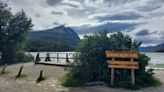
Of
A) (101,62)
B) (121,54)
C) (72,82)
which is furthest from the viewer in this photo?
(101,62)

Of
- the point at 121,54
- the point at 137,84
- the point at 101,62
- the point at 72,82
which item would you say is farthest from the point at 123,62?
the point at 72,82

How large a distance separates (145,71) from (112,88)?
2.49 metres

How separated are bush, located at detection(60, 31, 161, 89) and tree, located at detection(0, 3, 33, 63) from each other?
1138 inches

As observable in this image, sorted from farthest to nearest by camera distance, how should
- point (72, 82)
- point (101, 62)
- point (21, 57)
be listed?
point (21, 57) → point (101, 62) → point (72, 82)

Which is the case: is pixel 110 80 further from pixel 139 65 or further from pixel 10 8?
pixel 10 8

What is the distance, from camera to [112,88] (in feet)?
51.0

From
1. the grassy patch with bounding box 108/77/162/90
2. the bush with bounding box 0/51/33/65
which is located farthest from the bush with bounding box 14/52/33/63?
the grassy patch with bounding box 108/77/162/90

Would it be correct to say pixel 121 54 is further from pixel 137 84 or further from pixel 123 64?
pixel 137 84

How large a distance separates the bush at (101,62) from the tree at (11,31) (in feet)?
94.8

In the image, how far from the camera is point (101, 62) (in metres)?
17.4

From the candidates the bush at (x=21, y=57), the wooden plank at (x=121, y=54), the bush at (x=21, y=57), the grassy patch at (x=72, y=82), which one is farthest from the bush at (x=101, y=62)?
the bush at (x=21, y=57)

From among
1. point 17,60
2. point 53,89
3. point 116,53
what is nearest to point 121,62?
point 116,53

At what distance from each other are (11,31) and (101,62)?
31035mm

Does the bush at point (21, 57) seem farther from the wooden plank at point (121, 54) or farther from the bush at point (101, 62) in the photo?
the wooden plank at point (121, 54)
